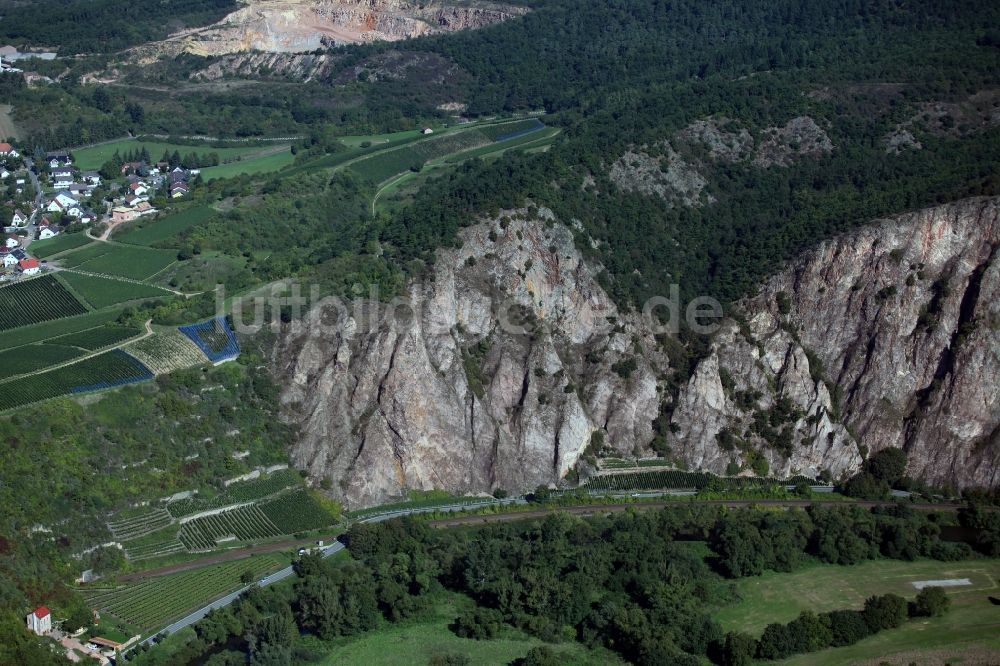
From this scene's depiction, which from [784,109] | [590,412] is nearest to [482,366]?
[590,412]

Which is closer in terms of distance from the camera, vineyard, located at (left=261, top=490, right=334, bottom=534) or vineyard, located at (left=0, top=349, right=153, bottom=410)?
vineyard, located at (left=0, top=349, right=153, bottom=410)

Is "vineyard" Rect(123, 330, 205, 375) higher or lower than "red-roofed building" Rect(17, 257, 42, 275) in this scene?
lower

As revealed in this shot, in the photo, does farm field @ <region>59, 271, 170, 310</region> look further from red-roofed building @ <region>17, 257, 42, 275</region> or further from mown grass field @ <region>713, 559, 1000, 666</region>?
mown grass field @ <region>713, 559, 1000, 666</region>

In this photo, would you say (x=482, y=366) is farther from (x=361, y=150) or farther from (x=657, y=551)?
(x=361, y=150)

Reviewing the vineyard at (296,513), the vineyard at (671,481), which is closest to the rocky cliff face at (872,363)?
the vineyard at (671,481)

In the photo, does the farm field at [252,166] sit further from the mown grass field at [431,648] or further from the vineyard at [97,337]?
the mown grass field at [431,648]

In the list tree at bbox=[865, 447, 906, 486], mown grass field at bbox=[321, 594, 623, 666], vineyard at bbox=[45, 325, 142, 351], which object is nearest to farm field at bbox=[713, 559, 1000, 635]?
mown grass field at bbox=[321, 594, 623, 666]

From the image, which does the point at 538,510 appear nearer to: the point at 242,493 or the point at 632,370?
the point at 632,370
